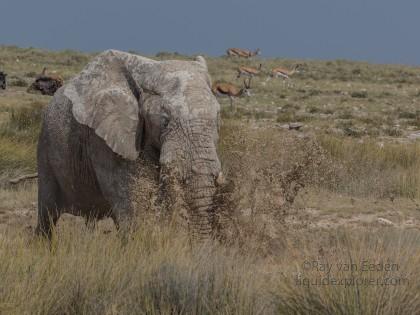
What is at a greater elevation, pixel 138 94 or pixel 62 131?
pixel 138 94

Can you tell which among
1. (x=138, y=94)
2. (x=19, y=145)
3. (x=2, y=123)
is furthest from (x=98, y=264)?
(x=2, y=123)

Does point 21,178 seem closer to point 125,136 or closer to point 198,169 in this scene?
point 125,136

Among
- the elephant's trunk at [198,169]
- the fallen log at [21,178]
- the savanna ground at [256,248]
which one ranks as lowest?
the fallen log at [21,178]

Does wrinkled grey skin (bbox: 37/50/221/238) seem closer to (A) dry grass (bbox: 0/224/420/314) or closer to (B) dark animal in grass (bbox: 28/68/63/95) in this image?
(A) dry grass (bbox: 0/224/420/314)

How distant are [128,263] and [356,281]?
4.73 feet

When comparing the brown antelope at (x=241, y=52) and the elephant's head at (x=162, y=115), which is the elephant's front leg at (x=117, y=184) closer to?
the elephant's head at (x=162, y=115)

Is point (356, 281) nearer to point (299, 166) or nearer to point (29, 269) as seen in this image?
point (29, 269)

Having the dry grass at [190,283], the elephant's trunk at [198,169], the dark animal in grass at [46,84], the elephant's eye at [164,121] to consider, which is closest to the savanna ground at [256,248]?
the dry grass at [190,283]

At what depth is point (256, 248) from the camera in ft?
21.5

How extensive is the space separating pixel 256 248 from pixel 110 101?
5.49ft

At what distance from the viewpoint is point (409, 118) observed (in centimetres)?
2408

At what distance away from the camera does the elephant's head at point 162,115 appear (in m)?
5.65

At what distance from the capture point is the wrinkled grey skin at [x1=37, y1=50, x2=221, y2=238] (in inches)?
223

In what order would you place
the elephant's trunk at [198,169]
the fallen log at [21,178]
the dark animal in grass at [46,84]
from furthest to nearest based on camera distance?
1. the dark animal in grass at [46,84]
2. the fallen log at [21,178]
3. the elephant's trunk at [198,169]
